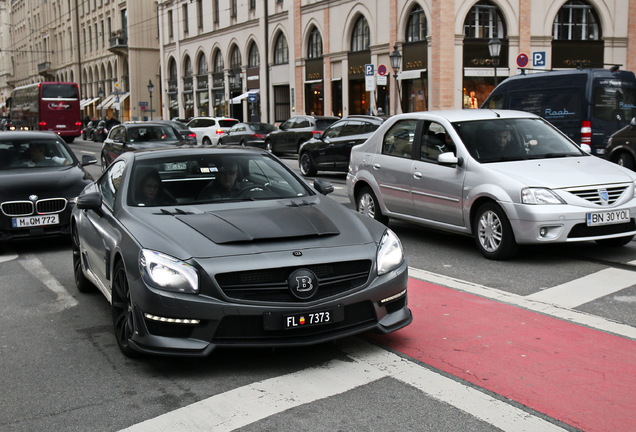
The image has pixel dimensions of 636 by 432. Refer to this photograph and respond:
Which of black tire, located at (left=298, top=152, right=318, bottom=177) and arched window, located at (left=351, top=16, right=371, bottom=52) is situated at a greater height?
arched window, located at (left=351, top=16, right=371, bottom=52)

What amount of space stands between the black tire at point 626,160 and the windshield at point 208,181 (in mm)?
11482

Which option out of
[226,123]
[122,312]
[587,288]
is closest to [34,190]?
[122,312]

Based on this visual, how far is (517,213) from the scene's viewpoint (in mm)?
8125

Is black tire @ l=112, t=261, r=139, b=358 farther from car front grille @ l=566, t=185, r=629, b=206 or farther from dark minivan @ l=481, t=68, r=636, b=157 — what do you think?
dark minivan @ l=481, t=68, r=636, b=157

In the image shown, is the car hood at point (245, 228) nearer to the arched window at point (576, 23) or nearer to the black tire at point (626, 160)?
the black tire at point (626, 160)

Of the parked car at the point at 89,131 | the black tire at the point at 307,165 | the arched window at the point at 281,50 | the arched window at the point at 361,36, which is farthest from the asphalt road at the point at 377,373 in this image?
the parked car at the point at 89,131

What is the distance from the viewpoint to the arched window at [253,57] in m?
53.1

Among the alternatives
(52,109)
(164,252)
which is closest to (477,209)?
(164,252)

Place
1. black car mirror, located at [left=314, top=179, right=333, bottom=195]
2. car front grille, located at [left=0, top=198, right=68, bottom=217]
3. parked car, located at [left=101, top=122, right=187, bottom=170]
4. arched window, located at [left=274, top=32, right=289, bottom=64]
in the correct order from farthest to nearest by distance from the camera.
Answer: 1. arched window, located at [left=274, top=32, right=289, bottom=64]
2. parked car, located at [left=101, top=122, right=187, bottom=170]
3. car front grille, located at [left=0, top=198, right=68, bottom=217]
4. black car mirror, located at [left=314, top=179, right=333, bottom=195]

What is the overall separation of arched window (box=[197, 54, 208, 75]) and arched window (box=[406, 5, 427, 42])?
91.1 feet

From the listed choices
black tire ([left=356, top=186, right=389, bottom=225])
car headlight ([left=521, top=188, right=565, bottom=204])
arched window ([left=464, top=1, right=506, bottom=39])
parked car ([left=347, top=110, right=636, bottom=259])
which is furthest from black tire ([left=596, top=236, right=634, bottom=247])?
arched window ([left=464, top=1, right=506, bottom=39])

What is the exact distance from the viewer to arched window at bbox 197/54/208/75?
204 feet

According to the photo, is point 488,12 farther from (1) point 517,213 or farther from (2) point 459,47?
(1) point 517,213

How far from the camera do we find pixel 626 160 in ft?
53.1
